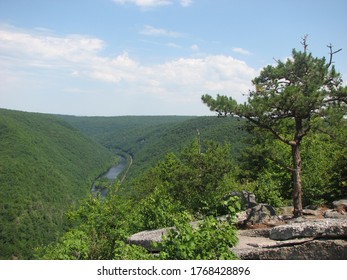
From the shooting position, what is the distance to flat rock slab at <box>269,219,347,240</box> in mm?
8102

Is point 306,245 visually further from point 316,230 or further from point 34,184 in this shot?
point 34,184

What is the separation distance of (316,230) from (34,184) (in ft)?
382

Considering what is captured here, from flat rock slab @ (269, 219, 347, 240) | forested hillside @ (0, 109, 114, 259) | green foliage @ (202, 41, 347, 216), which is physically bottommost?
forested hillside @ (0, 109, 114, 259)

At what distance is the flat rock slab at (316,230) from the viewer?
810 cm

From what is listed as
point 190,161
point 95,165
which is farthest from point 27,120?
point 190,161

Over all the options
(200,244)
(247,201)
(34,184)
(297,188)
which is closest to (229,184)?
(247,201)

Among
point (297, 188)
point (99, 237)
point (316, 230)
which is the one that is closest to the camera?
point (316, 230)

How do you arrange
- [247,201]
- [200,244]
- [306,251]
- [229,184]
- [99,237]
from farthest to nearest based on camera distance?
1. [229,184]
2. [247,201]
3. [99,237]
4. [306,251]
5. [200,244]

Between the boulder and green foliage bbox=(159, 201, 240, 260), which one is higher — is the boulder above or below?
below

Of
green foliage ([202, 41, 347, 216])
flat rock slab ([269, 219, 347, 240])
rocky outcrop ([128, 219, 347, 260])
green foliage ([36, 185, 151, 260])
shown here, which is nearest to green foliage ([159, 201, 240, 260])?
rocky outcrop ([128, 219, 347, 260])

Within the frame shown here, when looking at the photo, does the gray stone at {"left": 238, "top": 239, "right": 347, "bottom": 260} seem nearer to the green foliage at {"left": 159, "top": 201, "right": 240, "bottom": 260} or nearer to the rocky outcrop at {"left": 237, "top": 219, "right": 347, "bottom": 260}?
the rocky outcrop at {"left": 237, "top": 219, "right": 347, "bottom": 260}

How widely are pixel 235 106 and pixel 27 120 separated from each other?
19952 cm

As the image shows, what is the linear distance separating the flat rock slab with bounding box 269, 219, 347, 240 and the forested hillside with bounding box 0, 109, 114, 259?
1831 inches

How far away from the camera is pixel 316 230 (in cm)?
842
